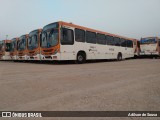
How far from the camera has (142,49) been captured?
2572 centimetres

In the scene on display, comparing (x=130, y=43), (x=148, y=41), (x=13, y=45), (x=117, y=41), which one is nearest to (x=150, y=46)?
(x=148, y=41)

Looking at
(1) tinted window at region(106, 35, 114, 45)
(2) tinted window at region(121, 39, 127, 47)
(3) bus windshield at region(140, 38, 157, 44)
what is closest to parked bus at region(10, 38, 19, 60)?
(1) tinted window at region(106, 35, 114, 45)

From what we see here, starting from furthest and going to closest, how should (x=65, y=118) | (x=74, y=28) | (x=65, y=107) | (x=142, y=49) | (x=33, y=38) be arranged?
(x=142, y=49), (x=33, y=38), (x=74, y=28), (x=65, y=107), (x=65, y=118)

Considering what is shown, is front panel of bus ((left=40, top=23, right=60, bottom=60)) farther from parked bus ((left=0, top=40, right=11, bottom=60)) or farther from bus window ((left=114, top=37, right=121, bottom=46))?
parked bus ((left=0, top=40, right=11, bottom=60))

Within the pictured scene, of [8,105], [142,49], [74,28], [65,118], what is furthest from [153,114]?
[142,49]

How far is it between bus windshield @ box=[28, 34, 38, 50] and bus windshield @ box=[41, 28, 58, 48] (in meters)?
1.70

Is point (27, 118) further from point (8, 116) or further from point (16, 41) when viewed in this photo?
point (16, 41)

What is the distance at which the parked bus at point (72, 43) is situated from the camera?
40.2ft

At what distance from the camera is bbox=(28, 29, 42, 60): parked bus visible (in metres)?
14.6

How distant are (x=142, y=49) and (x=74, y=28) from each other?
1595 centimetres

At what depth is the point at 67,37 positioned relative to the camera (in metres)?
12.7

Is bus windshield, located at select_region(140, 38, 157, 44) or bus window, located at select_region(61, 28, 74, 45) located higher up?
bus windshield, located at select_region(140, 38, 157, 44)

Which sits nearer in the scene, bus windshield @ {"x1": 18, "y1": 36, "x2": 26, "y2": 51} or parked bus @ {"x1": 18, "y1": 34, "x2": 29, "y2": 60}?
parked bus @ {"x1": 18, "y1": 34, "x2": 29, "y2": 60}

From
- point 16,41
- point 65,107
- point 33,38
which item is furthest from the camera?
point 16,41
